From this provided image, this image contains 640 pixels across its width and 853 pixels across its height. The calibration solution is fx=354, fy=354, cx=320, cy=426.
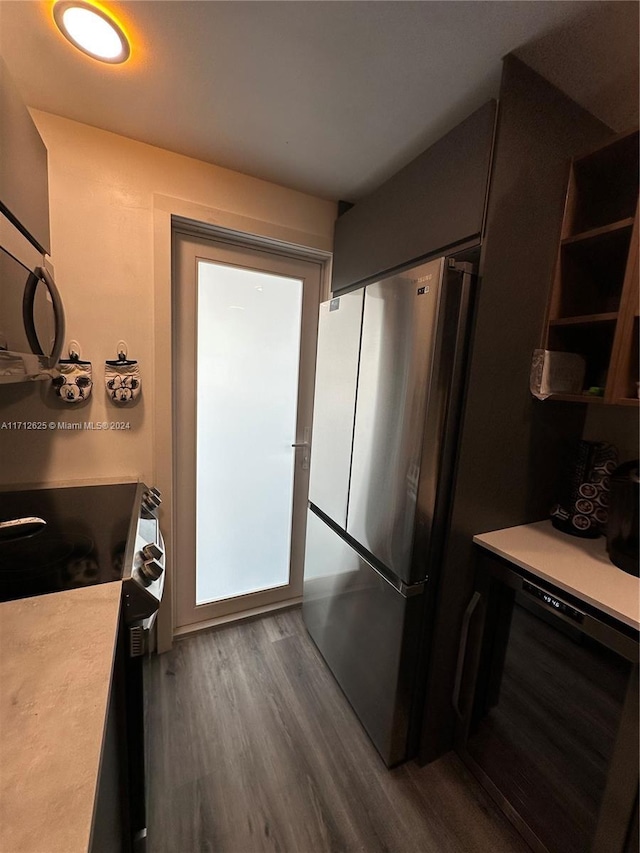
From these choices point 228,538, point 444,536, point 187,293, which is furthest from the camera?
point 228,538

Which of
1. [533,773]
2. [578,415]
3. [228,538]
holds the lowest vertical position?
[533,773]

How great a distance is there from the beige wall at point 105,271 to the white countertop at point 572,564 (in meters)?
1.56

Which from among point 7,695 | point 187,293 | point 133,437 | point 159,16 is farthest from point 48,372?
point 159,16

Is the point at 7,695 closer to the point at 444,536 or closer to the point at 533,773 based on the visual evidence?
the point at 444,536

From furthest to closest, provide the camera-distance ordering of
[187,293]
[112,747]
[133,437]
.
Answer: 1. [187,293]
2. [133,437]
3. [112,747]

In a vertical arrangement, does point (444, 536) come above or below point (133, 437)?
below

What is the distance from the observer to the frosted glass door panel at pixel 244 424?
6.22 ft

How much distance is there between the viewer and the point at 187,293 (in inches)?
70.4

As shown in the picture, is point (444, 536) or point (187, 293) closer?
point (444, 536)

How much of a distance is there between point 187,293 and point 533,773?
239cm

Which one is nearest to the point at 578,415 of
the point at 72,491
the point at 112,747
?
the point at 112,747

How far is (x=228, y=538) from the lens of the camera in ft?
6.91

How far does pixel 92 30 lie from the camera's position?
101 cm

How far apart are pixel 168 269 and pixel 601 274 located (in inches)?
70.3
